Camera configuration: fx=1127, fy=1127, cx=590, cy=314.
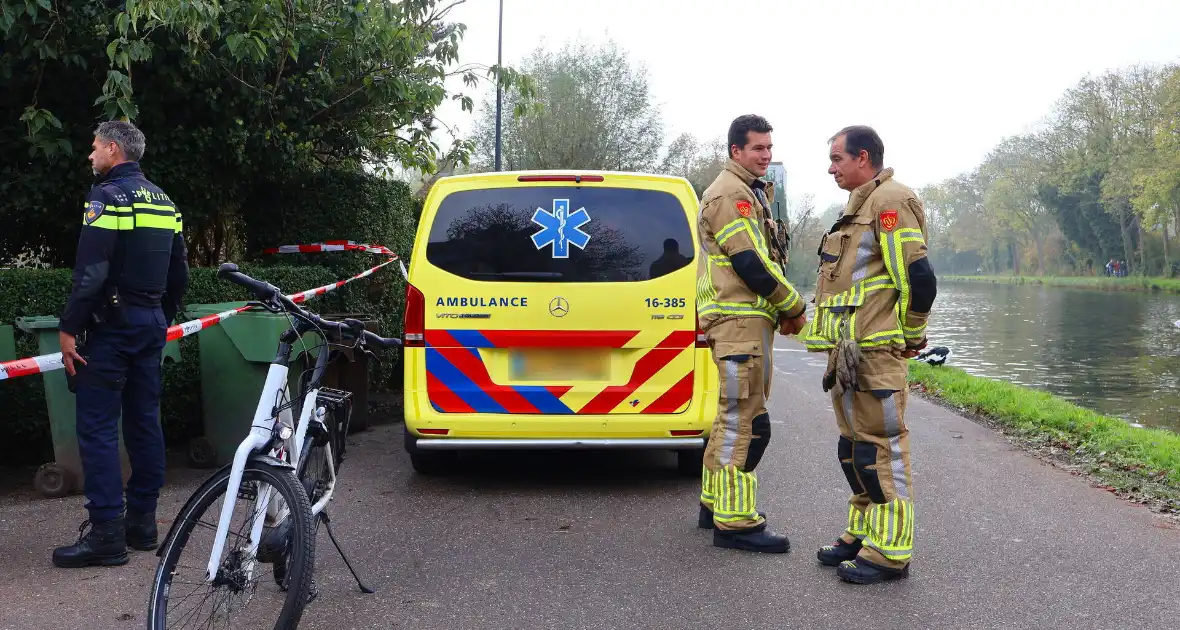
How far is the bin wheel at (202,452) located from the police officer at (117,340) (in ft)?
5.62

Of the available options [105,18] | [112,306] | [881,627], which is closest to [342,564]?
[112,306]

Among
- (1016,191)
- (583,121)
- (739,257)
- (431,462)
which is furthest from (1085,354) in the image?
(1016,191)

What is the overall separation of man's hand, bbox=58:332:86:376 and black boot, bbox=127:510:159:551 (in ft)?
2.37

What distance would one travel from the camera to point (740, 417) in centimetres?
516

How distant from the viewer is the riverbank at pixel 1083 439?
6.66 metres

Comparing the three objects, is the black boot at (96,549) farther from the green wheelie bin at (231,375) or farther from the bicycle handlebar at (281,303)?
the green wheelie bin at (231,375)

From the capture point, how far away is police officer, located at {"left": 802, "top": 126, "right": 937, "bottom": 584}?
4.59 metres

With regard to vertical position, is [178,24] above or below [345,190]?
above

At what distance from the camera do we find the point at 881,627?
13.3 ft

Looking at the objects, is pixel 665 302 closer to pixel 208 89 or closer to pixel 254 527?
pixel 254 527

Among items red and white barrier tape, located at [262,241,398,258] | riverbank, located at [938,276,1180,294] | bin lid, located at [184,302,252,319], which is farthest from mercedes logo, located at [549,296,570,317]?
riverbank, located at [938,276,1180,294]

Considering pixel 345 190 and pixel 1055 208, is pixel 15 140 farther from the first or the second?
pixel 1055 208

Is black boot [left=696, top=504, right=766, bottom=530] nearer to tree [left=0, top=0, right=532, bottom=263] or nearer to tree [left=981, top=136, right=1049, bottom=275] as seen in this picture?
tree [left=0, top=0, right=532, bottom=263]

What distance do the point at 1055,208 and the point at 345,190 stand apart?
78363 millimetres
